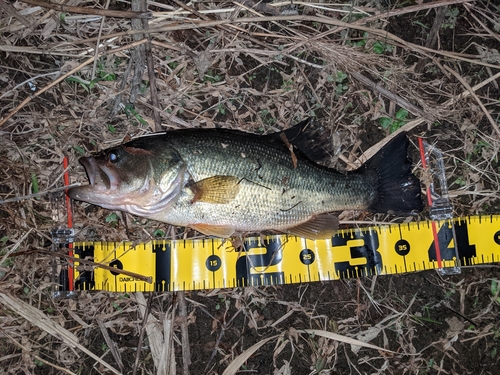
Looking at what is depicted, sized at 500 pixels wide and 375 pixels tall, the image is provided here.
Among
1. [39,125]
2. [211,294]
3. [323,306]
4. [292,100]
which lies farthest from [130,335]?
[292,100]

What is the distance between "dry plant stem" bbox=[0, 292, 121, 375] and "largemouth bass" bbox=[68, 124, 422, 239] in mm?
1316

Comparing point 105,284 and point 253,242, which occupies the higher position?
point 253,242

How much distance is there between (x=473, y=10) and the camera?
14.0 ft

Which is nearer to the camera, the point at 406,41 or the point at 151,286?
the point at 151,286

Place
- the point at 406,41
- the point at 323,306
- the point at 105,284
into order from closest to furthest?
the point at 105,284, the point at 323,306, the point at 406,41

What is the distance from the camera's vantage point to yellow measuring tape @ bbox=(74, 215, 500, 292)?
3.68 meters

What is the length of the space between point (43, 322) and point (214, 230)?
1782 millimetres

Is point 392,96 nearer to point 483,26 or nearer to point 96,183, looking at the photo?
point 483,26

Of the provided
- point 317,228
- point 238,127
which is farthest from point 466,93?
point 238,127

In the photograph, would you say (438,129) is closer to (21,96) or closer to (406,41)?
(406,41)

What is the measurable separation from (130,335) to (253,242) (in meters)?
1.43

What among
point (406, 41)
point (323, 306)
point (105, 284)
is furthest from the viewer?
point (406, 41)

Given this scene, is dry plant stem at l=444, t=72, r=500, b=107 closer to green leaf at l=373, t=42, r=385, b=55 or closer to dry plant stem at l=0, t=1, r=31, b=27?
green leaf at l=373, t=42, r=385, b=55

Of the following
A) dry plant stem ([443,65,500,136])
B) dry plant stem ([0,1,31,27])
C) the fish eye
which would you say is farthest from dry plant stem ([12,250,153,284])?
dry plant stem ([443,65,500,136])
